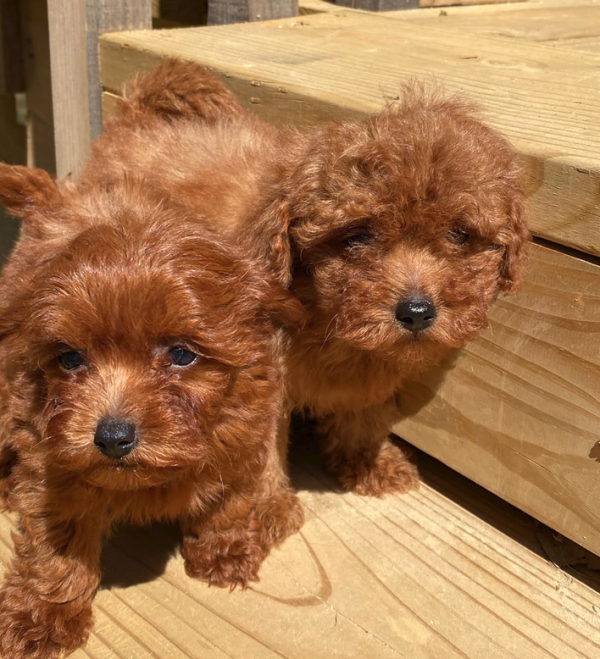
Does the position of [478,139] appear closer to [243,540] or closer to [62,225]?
[62,225]

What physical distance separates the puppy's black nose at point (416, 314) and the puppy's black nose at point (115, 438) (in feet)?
3.05

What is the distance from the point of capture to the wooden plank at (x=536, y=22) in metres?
4.24

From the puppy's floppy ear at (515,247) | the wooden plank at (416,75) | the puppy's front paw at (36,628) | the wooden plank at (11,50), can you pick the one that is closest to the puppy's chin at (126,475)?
the puppy's front paw at (36,628)

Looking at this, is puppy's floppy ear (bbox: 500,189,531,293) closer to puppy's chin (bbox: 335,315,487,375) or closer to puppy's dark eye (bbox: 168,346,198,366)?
puppy's chin (bbox: 335,315,487,375)

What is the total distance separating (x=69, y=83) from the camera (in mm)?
4383

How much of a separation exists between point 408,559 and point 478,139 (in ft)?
5.27

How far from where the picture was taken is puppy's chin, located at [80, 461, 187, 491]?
2.32 m

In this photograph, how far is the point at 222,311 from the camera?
8.11 ft

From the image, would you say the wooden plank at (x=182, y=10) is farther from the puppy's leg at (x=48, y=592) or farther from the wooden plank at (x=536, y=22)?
the puppy's leg at (x=48, y=592)

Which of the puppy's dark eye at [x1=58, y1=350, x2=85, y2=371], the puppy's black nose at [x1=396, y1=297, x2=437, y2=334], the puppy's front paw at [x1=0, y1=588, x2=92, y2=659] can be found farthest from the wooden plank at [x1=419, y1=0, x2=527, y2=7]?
the puppy's front paw at [x1=0, y1=588, x2=92, y2=659]

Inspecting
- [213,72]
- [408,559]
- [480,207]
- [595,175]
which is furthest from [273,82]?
[408,559]

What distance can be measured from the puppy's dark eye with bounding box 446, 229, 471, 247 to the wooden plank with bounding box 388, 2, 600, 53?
170cm

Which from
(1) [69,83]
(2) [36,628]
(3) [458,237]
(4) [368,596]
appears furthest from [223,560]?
(1) [69,83]

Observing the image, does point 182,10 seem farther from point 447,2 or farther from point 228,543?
point 228,543
